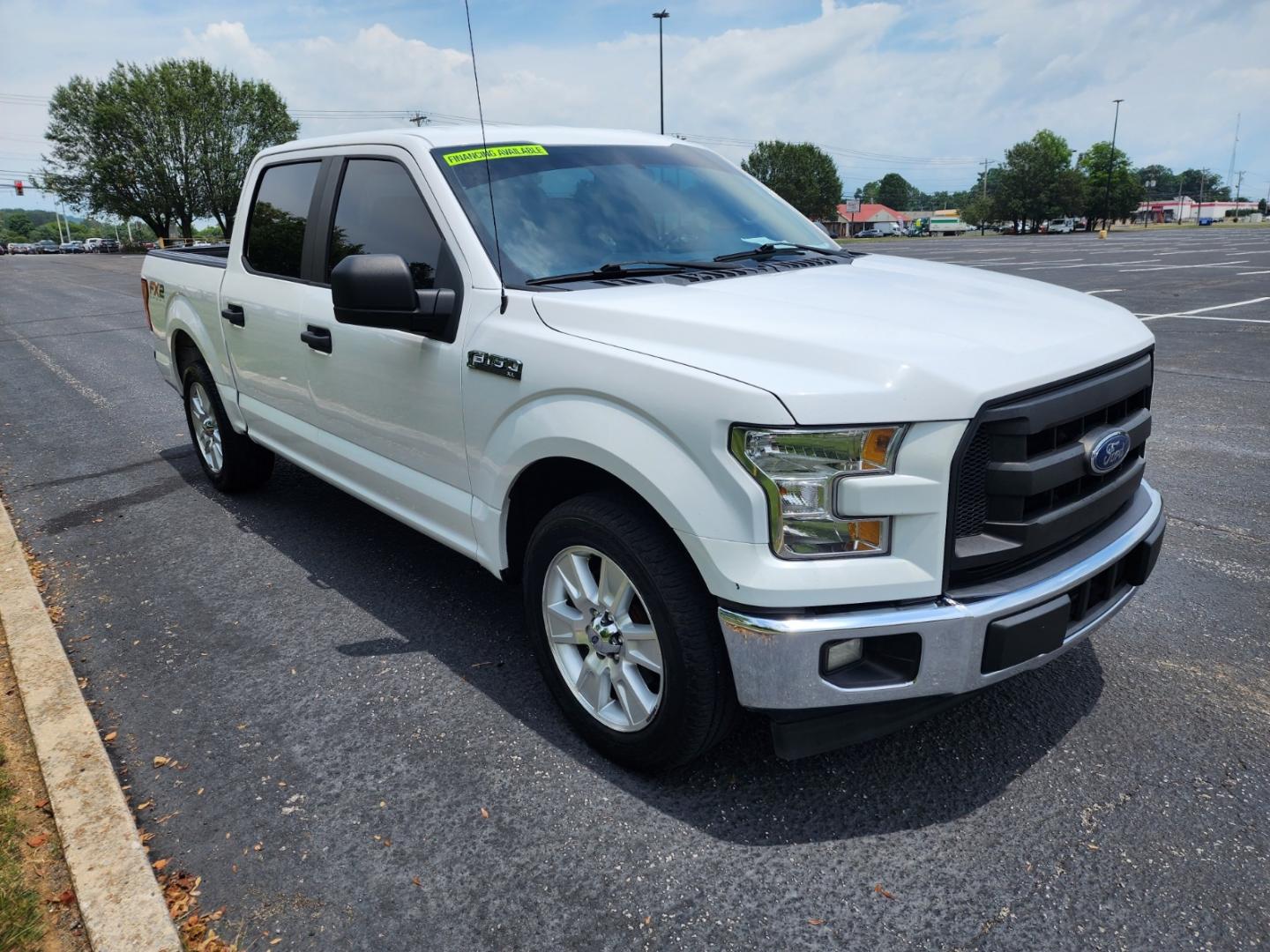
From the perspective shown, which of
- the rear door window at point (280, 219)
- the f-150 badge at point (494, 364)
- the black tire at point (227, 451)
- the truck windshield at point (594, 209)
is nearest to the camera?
the f-150 badge at point (494, 364)

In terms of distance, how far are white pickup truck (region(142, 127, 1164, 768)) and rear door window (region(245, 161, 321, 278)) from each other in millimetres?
367

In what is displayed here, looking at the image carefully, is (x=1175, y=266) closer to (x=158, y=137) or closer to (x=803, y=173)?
(x=158, y=137)

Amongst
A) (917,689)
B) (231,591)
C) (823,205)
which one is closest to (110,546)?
(231,591)

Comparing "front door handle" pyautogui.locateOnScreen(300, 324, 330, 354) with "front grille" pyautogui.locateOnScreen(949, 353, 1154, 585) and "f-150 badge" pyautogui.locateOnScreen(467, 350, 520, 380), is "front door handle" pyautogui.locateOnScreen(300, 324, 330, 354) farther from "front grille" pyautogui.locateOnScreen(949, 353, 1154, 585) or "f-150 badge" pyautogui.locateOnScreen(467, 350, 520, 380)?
"front grille" pyautogui.locateOnScreen(949, 353, 1154, 585)

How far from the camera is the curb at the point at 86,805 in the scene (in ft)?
7.61

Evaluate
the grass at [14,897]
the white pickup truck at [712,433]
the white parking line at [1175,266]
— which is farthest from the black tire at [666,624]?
the white parking line at [1175,266]

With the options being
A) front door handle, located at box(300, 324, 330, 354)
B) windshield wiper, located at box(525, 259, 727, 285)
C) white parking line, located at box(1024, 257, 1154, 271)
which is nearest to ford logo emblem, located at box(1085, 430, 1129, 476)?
windshield wiper, located at box(525, 259, 727, 285)

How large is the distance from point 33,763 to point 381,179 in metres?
2.40

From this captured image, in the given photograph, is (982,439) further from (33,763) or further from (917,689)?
(33,763)

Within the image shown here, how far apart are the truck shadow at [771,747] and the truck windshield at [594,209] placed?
1.51 meters

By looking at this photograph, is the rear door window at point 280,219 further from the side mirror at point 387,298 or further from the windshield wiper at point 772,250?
the windshield wiper at point 772,250

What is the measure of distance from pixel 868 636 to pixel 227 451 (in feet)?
14.8

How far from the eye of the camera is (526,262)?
A: 3.14 meters

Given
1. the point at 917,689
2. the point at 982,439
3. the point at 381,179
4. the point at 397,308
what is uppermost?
the point at 381,179
